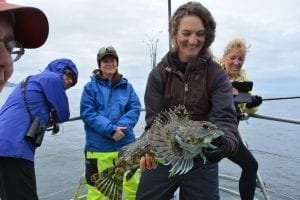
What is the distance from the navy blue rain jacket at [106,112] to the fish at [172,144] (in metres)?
1.41

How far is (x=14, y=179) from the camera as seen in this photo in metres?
4.16

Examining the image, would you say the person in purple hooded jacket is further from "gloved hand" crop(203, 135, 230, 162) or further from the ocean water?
"gloved hand" crop(203, 135, 230, 162)

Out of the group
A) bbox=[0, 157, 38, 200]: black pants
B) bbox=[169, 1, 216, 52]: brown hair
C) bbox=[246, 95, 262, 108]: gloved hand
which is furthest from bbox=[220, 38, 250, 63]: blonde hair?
bbox=[0, 157, 38, 200]: black pants

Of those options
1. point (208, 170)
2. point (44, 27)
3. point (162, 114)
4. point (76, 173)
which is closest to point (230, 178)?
point (76, 173)

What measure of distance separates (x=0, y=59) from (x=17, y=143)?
2.42m

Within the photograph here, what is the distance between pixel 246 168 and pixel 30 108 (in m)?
2.45

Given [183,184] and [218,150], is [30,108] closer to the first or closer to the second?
[183,184]

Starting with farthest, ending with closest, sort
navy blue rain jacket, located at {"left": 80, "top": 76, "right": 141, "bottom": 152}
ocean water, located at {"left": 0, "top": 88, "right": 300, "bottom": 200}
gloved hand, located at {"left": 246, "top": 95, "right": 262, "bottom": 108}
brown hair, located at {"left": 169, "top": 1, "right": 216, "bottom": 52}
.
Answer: ocean water, located at {"left": 0, "top": 88, "right": 300, "bottom": 200}
navy blue rain jacket, located at {"left": 80, "top": 76, "right": 141, "bottom": 152}
gloved hand, located at {"left": 246, "top": 95, "right": 262, "bottom": 108}
brown hair, located at {"left": 169, "top": 1, "right": 216, "bottom": 52}

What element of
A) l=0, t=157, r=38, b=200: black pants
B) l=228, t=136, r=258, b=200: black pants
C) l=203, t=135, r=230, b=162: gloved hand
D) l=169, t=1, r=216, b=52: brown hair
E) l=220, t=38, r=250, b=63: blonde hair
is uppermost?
l=169, t=1, r=216, b=52: brown hair

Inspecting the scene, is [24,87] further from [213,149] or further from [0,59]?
[0,59]

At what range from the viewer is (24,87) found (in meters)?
4.42

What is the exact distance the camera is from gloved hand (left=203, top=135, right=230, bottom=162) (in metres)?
3.23

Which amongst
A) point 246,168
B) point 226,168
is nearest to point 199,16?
point 246,168

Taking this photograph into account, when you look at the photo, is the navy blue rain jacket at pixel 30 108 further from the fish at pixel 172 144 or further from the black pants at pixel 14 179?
the fish at pixel 172 144
